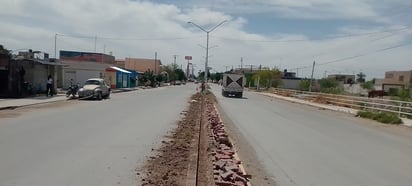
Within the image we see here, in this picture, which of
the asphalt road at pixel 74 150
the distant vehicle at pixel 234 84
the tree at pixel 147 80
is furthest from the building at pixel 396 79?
the asphalt road at pixel 74 150

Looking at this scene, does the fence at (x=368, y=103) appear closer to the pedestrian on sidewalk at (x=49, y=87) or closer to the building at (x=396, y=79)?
the pedestrian on sidewalk at (x=49, y=87)

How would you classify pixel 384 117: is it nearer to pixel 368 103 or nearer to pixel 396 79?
pixel 368 103

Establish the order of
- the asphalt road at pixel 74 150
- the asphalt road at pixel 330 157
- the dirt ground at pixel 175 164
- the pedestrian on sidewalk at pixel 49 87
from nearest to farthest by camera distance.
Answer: the asphalt road at pixel 74 150 < the dirt ground at pixel 175 164 < the asphalt road at pixel 330 157 < the pedestrian on sidewalk at pixel 49 87

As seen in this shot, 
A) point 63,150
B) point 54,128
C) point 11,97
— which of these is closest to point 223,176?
point 63,150

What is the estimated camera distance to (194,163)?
9.77 meters

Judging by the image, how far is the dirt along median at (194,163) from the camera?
8.22m

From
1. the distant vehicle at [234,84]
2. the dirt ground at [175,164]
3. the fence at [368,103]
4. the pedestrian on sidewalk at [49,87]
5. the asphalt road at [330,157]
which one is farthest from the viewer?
the distant vehicle at [234,84]

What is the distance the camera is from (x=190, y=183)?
784 centimetres

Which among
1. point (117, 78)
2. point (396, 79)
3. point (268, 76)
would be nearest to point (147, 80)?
point (117, 78)

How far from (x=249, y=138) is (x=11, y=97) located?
70.0ft

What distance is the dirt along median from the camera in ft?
27.0

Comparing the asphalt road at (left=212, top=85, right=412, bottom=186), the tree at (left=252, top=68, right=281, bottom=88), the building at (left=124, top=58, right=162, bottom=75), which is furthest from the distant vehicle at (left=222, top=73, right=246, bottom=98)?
the building at (left=124, top=58, right=162, bottom=75)

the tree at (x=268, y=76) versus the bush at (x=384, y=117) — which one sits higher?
the tree at (x=268, y=76)

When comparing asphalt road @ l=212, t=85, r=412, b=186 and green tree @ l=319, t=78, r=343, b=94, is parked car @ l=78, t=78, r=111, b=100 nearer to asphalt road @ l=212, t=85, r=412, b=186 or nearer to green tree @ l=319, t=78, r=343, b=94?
asphalt road @ l=212, t=85, r=412, b=186
